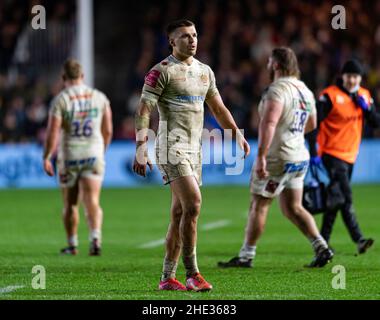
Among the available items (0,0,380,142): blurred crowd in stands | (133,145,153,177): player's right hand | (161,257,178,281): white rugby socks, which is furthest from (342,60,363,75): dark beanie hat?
(0,0,380,142): blurred crowd in stands

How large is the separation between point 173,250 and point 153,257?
2.94 m

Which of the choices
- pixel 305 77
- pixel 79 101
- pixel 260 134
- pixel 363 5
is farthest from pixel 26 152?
pixel 260 134

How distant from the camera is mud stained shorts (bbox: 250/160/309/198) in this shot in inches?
431

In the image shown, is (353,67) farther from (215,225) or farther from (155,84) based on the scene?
(215,225)

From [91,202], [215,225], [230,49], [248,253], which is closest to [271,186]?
[248,253]

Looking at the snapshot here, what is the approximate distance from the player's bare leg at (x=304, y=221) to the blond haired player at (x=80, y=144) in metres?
2.62

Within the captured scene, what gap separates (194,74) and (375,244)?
5.05 m

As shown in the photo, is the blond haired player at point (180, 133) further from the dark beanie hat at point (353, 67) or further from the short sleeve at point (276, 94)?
the dark beanie hat at point (353, 67)

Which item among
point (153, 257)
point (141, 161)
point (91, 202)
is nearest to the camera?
point (141, 161)

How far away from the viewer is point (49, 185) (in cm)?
2536

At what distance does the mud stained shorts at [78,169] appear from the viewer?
42.0 feet

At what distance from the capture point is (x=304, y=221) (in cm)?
1098

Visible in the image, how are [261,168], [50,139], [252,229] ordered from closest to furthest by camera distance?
[261,168], [252,229], [50,139]

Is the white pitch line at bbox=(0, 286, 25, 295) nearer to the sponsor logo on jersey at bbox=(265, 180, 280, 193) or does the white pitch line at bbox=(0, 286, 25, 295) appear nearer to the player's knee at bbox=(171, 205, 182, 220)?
the player's knee at bbox=(171, 205, 182, 220)
